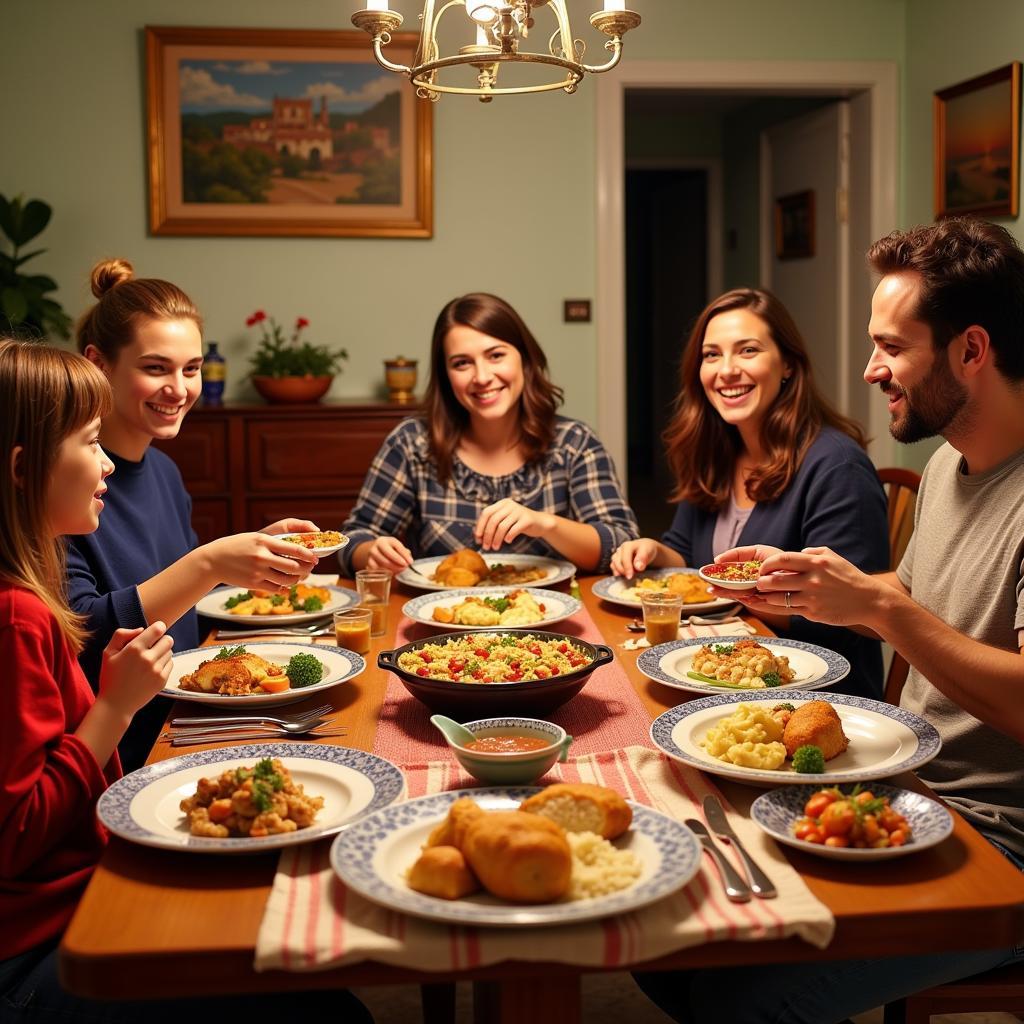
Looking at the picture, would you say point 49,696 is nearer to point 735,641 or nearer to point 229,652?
point 229,652

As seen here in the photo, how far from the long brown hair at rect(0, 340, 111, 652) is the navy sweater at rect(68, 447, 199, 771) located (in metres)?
0.38

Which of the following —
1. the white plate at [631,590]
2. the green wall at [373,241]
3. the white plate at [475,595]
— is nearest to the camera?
the white plate at [475,595]

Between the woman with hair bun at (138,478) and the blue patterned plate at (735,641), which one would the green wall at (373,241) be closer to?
the woman with hair bun at (138,478)

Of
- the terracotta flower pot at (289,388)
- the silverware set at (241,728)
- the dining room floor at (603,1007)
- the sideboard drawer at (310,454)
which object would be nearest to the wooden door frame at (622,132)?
the sideboard drawer at (310,454)

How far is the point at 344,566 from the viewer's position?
108 inches

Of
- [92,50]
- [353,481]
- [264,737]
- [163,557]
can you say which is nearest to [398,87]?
[92,50]

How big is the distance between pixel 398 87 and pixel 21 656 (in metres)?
4.00

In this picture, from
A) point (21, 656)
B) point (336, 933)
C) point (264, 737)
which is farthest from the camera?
point (264, 737)

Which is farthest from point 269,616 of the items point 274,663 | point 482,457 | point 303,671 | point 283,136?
point 283,136

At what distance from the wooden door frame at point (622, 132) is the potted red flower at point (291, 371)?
1.18 meters

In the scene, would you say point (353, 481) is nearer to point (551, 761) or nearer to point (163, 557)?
point (163, 557)

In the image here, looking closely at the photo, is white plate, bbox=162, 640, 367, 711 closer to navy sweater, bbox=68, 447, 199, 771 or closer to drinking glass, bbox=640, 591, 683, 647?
navy sweater, bbox=68, 447, 199, 771

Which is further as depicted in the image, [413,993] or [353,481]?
[353,481]

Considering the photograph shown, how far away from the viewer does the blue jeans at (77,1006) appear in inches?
51.8
